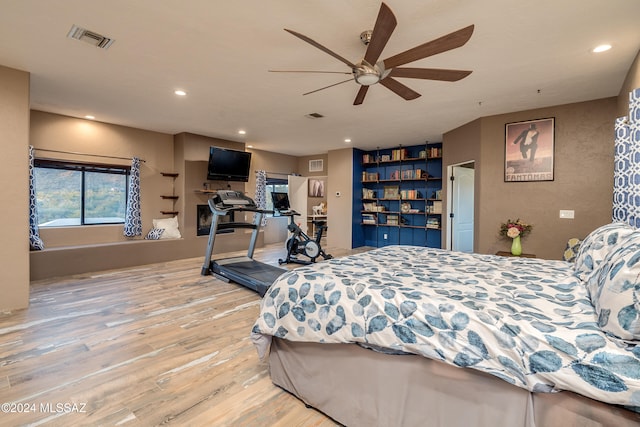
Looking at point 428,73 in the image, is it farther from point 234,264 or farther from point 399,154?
point 399,154

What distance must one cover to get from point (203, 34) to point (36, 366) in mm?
2978

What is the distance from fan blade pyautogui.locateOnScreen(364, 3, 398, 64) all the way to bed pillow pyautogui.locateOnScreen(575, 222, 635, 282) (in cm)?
187

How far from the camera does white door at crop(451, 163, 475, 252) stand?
5.83m

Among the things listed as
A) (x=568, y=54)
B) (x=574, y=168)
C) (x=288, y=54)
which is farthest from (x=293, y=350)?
(x=574, y=168)

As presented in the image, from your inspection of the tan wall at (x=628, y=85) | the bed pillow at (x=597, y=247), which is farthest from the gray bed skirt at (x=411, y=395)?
the tan wall at (x=628, y=85)

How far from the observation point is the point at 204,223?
6602 mm

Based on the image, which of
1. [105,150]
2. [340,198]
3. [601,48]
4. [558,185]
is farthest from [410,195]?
[105,150]

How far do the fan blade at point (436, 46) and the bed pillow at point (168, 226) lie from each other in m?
5.56

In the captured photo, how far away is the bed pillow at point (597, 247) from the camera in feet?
5.67

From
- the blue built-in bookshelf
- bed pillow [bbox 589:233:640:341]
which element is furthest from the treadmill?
the blue built-in bookshelf

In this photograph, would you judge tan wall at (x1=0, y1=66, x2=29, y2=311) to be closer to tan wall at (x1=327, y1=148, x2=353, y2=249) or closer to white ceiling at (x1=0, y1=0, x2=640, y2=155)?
white ceiling at (x1=0, y1=0, x2=640, y2=155)

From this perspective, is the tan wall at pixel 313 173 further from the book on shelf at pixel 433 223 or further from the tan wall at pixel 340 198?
the book on shelf at pixel 433 223

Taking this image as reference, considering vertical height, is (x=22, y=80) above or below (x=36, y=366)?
above

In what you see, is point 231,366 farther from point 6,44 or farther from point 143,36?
point 6,44
